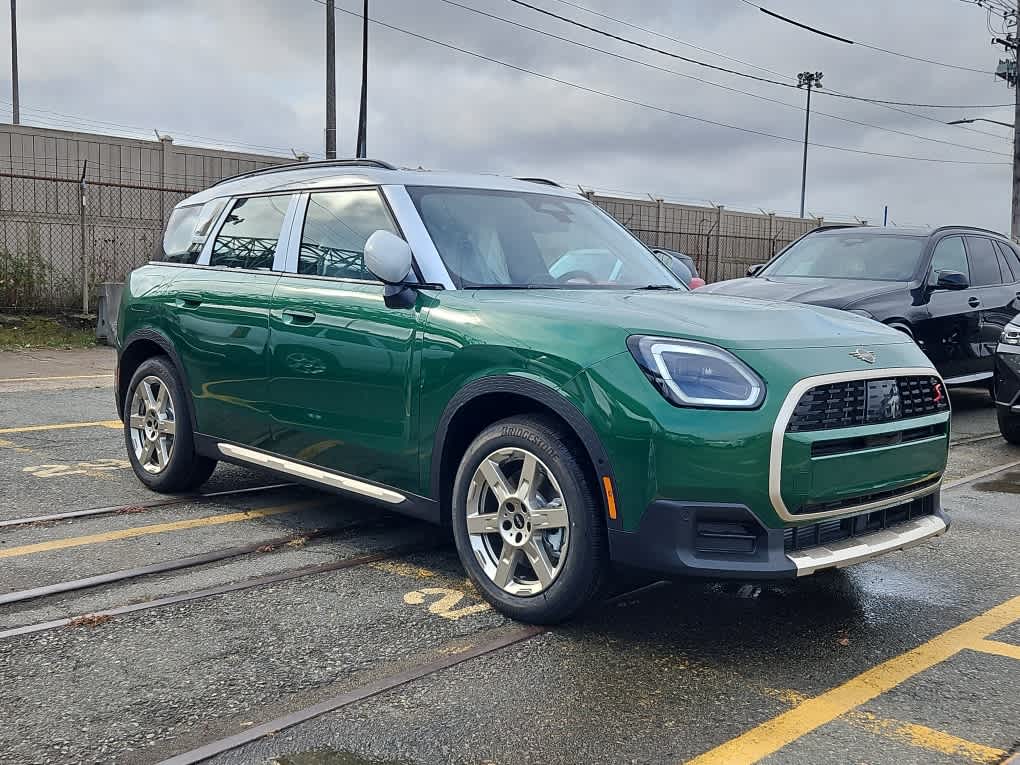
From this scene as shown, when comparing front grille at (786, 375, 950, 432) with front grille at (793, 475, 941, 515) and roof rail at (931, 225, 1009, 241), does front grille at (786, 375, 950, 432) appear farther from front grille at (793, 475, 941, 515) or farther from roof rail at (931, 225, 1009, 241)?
roof rail at (931, 225, 1009, 241)

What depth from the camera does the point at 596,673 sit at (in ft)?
12.0

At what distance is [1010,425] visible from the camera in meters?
8.78

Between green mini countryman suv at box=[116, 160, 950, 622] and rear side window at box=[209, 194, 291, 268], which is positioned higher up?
rear side window at box=[209, 194, 291, 268]

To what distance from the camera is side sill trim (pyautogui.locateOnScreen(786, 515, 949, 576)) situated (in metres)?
3.66

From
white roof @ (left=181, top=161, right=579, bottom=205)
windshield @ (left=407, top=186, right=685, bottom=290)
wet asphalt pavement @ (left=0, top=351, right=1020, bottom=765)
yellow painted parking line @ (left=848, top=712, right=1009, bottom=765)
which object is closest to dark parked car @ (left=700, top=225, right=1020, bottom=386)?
windshield @ (left=407, top=186, right=685, bottom=290)

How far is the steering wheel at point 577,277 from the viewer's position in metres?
4.88

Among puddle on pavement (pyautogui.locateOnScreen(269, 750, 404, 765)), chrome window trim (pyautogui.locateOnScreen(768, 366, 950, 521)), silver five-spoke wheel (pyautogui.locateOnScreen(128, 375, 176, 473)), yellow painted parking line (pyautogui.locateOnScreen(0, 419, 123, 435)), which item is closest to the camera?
puddle on pavement (pyautogui.locateOnScreen(269, 750, 404, 765))

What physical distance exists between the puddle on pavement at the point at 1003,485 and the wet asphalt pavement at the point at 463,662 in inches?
55.6

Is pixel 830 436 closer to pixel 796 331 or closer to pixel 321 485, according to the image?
pixel 796 331

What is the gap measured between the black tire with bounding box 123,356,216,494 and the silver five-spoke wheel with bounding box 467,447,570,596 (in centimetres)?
230

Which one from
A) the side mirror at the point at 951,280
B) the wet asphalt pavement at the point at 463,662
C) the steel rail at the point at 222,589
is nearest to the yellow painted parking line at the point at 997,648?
the wet asphalt pavement at the point at 463,662

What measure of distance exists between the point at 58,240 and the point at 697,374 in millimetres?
15272

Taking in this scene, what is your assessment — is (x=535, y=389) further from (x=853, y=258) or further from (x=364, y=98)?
(x=364, y=98)

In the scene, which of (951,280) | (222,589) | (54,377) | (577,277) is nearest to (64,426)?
(54,377)
